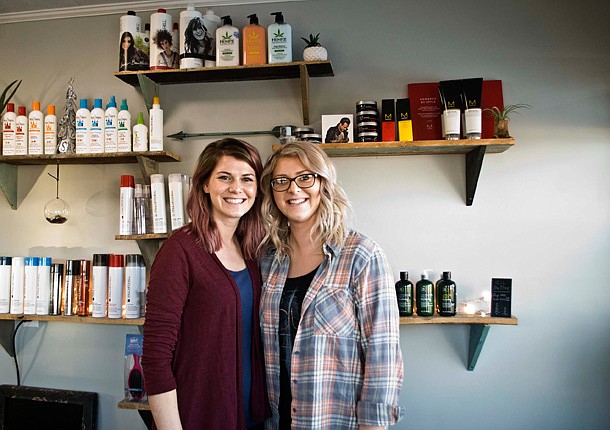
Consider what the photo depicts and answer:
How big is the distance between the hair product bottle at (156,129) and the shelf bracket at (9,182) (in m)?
0.83

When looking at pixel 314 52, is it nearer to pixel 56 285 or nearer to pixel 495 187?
pixel 495 187

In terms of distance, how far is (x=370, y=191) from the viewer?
223 centimetres

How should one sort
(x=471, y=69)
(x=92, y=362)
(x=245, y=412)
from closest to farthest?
(x=245, y=412)
(x=471, y=69)
(x=92, y=362)

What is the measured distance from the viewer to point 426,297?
2.03 metres

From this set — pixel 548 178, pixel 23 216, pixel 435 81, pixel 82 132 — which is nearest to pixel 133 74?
pixel 82 132

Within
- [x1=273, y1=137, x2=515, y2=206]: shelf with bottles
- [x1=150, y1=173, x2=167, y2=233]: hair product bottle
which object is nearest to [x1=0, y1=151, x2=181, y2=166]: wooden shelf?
[x1=150, y1=173, x2=167, y2=233]: hair product bottle

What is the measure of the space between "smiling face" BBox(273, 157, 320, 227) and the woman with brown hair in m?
0.10

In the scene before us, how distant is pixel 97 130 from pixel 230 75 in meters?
0.68

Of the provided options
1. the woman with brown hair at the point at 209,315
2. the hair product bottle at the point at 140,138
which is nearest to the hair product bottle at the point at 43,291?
the hair product bottle at the point at 140,138

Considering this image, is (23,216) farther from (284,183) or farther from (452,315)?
(452,315)

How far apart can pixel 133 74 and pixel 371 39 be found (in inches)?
44.3

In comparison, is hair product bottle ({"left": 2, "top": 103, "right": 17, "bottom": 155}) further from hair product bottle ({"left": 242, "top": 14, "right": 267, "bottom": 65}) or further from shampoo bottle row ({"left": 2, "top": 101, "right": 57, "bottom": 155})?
hair product bottle ({"left": 242, "top": 14, "right": 267, "bottom": 65})

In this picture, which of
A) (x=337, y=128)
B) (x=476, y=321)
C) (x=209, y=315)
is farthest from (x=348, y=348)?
(x=337, y=128)

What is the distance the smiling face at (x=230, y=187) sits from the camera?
1447 mm
